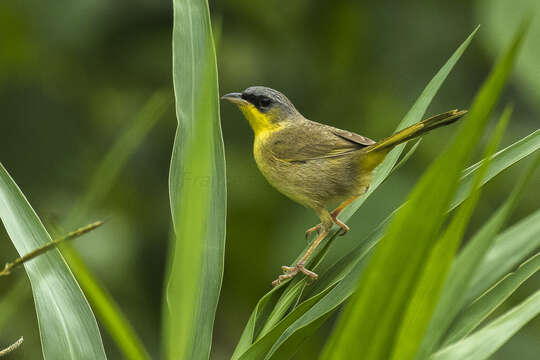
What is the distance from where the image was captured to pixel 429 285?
2.83ft

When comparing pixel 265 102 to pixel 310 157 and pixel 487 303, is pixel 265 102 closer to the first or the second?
pixel 310 157

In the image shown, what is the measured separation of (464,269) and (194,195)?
36cm

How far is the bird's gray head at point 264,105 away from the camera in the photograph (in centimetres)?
239

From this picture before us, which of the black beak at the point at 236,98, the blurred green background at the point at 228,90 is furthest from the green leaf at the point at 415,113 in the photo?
the blurred green background at the point at 228,90

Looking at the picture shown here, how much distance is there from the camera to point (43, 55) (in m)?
3.57

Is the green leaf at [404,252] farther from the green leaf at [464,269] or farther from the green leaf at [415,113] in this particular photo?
the green leaf at [415,113]

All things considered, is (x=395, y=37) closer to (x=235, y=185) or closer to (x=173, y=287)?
(x=235, y=185)

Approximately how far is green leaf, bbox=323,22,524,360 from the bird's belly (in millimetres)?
1287

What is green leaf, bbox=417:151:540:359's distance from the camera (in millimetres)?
895

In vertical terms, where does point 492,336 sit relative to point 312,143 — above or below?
below

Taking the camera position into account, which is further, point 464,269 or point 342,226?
point 342,226

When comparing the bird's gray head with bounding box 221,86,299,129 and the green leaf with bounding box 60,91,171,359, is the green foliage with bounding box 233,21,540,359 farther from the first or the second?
the bird's gray head with bounding box 221,86,299,129

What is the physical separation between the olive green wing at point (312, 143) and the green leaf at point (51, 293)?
1.11m

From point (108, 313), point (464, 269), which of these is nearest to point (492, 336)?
point (464, 269)
